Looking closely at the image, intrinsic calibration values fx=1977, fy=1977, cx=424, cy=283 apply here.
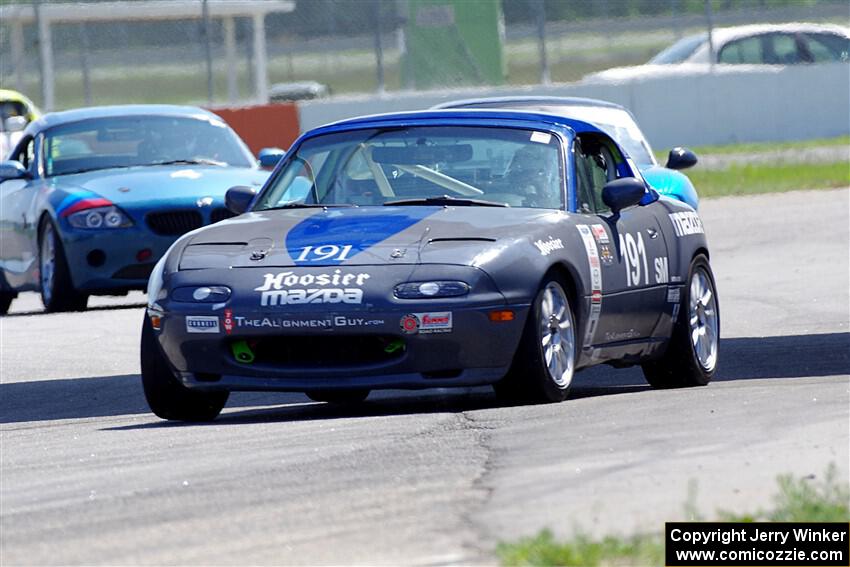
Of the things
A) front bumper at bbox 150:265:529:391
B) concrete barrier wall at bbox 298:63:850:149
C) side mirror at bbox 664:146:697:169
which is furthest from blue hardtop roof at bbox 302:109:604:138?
concrete barrier wall at bbox 298:63:850:149

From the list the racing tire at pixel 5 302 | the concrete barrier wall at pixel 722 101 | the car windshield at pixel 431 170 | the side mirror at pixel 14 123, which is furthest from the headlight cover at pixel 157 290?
the concrete barrier wall at pixel 722 101

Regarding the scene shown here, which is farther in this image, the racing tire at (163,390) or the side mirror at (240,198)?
the side mirror at (240,198)

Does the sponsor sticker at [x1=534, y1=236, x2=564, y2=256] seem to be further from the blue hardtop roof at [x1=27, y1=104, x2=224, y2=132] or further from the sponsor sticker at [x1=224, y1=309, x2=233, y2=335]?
the blue hardtop roof at [x1=27, y1=104, x2=224, y2=132]

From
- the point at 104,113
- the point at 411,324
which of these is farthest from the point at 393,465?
the point at 104,113

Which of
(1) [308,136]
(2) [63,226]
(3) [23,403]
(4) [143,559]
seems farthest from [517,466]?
(2) [63,226]

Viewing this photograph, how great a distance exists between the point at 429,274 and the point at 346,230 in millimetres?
612

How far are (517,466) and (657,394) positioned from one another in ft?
8.61

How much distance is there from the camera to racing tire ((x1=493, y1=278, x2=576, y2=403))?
7.88m

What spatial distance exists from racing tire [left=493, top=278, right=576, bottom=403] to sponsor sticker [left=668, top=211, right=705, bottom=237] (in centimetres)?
155

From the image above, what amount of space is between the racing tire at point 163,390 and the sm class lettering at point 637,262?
1.93m

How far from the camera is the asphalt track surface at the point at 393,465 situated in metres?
5.16

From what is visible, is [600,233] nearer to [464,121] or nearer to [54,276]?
[464,121]

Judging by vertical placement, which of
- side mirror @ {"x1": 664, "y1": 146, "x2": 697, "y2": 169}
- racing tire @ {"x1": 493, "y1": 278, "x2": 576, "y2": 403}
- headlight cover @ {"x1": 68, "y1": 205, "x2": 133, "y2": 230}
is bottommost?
headlight cover @ {"x1": 68, "y1": 205, "x2": 133, "y2": 230}

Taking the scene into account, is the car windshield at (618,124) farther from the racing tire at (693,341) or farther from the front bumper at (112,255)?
the racing tire at (693,341)
